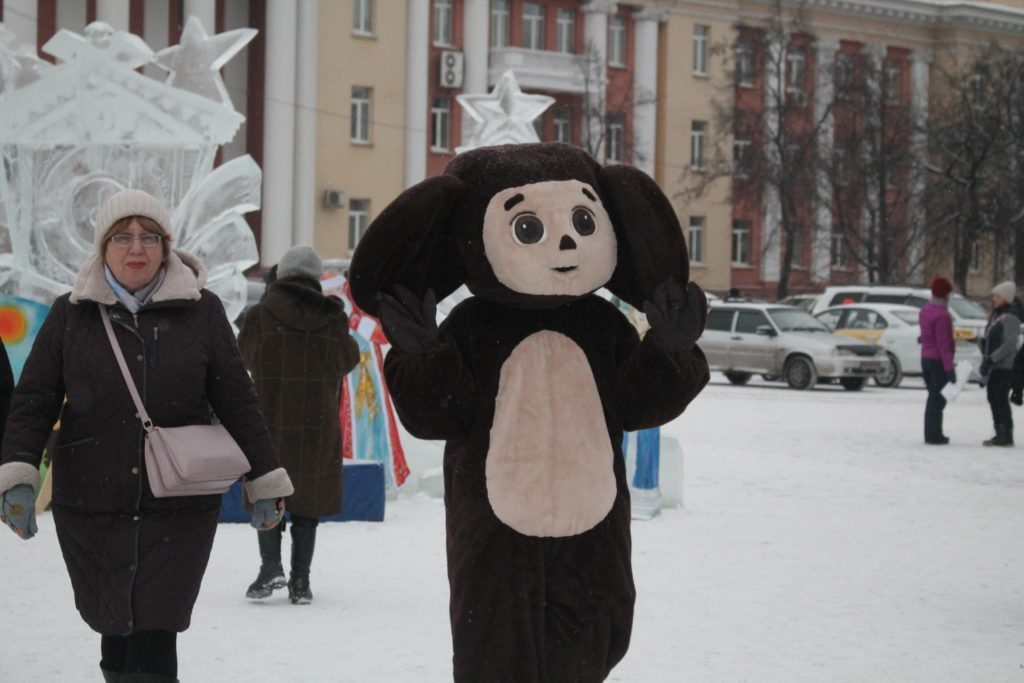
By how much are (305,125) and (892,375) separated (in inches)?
989

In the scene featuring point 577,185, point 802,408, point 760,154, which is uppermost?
point 760,154

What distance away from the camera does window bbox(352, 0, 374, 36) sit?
160 ft

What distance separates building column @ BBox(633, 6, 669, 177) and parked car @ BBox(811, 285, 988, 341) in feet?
72.4

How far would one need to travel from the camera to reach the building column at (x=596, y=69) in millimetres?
→ 50094

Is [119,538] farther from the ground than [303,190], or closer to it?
closer to it

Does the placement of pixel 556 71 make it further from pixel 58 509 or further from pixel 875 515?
pixel 58 509

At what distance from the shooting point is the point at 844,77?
49.7 metres

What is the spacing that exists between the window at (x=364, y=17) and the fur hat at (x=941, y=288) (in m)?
34.5

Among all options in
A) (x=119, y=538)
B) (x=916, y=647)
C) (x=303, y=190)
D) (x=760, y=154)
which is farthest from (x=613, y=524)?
(x=760, y=154)

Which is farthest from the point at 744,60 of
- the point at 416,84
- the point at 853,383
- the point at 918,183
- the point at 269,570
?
the point at 269,570

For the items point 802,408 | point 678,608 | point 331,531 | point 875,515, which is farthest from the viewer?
point 802,408

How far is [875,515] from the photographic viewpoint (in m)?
11.0

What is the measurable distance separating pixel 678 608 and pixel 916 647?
122 centimetres

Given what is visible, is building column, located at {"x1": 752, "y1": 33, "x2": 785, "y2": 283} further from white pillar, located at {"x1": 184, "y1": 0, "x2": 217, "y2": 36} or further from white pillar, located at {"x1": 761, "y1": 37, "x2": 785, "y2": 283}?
white pillar, located at {"x1": 184, "y1": 0, "x2": 217, "y2": 36}
